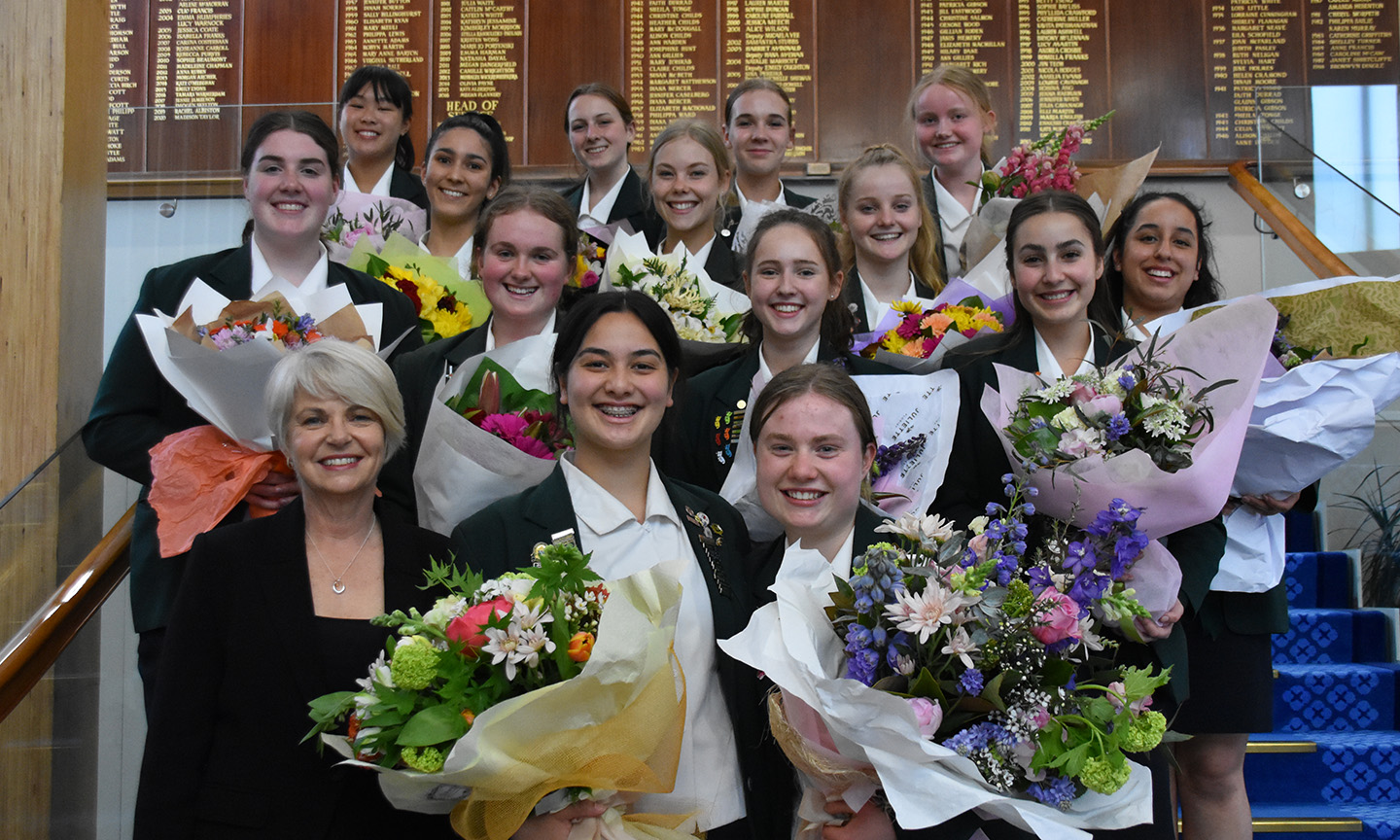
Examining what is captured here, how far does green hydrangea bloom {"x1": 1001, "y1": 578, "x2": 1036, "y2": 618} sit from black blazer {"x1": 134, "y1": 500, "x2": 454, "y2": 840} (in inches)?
40.9

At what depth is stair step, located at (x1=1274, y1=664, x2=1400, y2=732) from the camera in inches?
159

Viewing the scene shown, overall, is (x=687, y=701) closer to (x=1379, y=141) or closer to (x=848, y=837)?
(x=848, y=837)

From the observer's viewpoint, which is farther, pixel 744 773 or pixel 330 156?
pixel 330 156

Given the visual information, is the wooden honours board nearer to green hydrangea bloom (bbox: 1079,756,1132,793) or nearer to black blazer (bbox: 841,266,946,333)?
black blazer (bbox: 841,266,946,333)

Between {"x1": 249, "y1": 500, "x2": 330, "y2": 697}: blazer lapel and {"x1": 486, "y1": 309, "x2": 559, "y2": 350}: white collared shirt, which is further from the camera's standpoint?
{"x1": 486, "y1": 309, "x2": 559, "y2": 350}: white collared shirt

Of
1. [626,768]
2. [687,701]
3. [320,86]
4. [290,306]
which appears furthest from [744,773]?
[320,86]

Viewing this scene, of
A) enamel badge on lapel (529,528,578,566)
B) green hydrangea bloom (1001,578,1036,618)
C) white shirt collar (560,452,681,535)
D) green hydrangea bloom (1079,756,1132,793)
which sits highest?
white shirt collar (560,452,681,535)

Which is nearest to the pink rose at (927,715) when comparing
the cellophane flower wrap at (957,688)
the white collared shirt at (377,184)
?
the cellophane flower wrap at (957,688)

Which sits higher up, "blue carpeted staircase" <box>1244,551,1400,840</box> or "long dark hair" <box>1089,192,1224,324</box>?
"long dark hair" <box>1089,192,1224,324</box>

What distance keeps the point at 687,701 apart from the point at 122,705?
1670 millimetres

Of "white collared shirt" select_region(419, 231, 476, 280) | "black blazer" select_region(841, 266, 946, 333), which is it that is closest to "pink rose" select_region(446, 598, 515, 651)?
"black blazer" select_region(841, 266, 946, 333)

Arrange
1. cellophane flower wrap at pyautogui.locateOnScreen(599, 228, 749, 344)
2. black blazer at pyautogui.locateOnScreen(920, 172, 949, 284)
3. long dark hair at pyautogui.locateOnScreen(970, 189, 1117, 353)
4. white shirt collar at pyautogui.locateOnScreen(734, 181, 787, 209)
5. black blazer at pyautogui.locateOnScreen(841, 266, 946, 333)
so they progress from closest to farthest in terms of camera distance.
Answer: long dark hair at pyautogui.locateOnScreen(970, 189, 1117, 353) < cellophane flower wrap at pyautogui.locateOnScreen(599, 228, 749, 344) < black blazer at pyautogui.locateOnScreen(841, 266, 946, 333) < black blazer at pyautogui.locateOnScreen(920, 172, 949, 284) < white shirt collar at pyautogui.locateOnScreen(734, 181, 787, 209)

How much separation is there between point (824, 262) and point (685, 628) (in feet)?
3.84

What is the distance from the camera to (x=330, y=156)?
10.5ft
